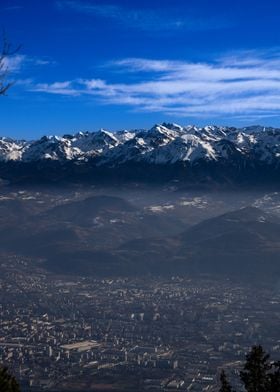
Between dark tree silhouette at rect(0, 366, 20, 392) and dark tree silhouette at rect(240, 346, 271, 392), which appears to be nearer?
dark tree silhouette at rect(0, 366, 20, 392)

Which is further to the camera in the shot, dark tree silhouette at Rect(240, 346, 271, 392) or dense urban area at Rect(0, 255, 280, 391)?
dense urban area at Rect(0, 255, 280, 391)

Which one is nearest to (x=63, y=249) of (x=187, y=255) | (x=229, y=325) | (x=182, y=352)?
(x=187, y=255)

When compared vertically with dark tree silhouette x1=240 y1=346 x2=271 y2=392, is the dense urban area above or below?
below

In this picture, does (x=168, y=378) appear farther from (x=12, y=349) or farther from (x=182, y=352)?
(x=12, y=349)

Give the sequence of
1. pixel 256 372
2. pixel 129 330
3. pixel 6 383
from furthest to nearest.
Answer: pixel 129 330
pixel 256 372
pixel 6 383

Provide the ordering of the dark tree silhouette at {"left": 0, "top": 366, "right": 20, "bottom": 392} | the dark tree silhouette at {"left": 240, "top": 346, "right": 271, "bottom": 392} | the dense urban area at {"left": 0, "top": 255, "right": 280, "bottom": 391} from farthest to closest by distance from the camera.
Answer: the dense urban area at {"left": 0, "top": 255, "right": 280, "bottom": 391}
the dark tree silhouette at {"left": 240, "top": 346, "right": 271, "bottom": 392}
the dark tree silhouette at {"left": 0, "top": 366, "right": 20, "bottom": 392}

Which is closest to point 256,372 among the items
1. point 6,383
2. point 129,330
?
point 6,383

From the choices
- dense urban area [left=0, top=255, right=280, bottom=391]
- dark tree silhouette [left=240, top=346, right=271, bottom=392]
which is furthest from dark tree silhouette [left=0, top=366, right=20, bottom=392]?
dense urban area [left=0, top=255, right=280, bottom=391]

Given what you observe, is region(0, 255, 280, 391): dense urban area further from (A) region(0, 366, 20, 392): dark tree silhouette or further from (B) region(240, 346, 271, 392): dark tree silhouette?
(A) region(0, 366, 20, 392): dark tree silhouette

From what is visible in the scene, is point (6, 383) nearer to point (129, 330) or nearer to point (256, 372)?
point (256, 372)

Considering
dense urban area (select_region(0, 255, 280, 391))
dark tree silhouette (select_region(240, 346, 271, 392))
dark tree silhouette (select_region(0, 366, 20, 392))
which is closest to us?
dark tree silhouette (select_region(0, 366, 20, 392))
